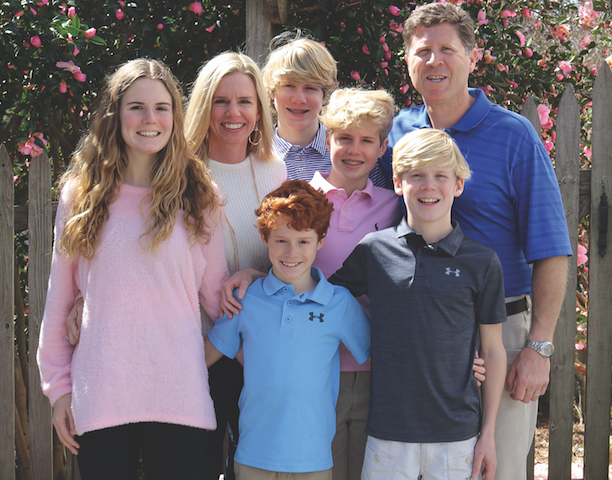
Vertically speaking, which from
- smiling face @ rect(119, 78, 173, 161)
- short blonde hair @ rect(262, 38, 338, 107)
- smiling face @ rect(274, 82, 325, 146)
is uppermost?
short blonde hair @ rect(262, 38, 338, 107)

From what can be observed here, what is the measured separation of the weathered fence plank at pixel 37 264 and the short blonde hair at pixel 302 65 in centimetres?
123

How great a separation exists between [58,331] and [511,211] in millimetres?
1746

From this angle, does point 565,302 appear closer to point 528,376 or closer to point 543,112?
point 528,376

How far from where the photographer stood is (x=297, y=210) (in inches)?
82.8

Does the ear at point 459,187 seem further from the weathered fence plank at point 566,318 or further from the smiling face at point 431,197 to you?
the weathered fence plank at point 566,318

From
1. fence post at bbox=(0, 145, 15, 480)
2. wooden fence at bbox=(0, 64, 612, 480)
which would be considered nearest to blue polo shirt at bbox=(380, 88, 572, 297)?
wooden fence at bbox=(0, 64, 612, 480)

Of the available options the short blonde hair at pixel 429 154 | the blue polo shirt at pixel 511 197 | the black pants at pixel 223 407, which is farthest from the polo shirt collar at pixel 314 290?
the blue polo shirt at pixel 511 197

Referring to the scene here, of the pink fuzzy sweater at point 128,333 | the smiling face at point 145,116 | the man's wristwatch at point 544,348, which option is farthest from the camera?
the man's wristwatch at point 544,348

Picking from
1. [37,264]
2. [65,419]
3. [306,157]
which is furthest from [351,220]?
[37,264]

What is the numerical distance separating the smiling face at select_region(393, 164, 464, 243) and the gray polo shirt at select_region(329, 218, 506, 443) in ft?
0.19

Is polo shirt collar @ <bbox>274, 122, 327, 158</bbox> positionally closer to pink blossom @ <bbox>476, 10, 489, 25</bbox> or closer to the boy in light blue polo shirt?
the boy in light blue polo shirt

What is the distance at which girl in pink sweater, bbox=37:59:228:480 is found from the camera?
196 cm

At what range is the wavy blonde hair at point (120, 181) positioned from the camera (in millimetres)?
2004

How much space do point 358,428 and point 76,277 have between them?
1.22 m
